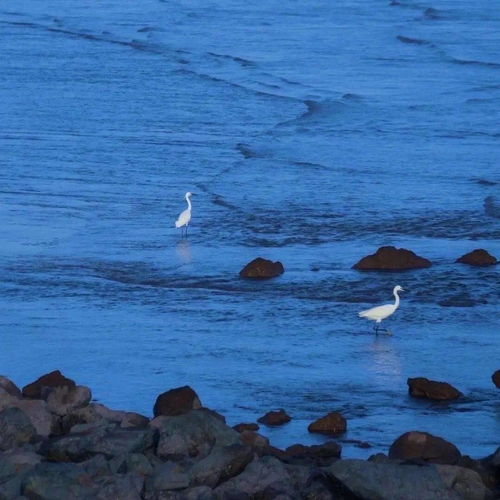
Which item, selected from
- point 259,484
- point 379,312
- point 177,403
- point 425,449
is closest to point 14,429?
point 177,403

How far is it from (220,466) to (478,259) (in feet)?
25.4

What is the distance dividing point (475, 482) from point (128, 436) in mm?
2213

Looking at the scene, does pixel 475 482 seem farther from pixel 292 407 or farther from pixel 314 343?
pixel 314 343

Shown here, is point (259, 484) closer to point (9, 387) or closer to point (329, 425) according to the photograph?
point (329, 425)

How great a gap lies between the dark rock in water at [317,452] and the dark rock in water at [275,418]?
2.97 feet

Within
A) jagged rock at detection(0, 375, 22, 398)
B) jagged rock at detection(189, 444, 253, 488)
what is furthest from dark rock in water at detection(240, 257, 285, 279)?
jagged rock at detection(189, 444, 253, 488)

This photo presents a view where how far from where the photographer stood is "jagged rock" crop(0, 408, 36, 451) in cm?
955

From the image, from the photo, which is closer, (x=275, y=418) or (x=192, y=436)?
(x=192, y=436)

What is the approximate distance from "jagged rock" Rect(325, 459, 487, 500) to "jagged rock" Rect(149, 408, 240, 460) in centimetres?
96

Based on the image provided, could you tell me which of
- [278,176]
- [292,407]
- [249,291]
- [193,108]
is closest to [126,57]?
[193,108]

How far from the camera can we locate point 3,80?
1242 inches

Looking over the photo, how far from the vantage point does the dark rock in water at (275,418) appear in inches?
437

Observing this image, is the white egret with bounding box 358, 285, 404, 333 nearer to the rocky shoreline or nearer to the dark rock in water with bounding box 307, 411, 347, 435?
the dark rock in water with bounding box 307, 411, 347, 435

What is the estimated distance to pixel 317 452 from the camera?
10047 millimetres
